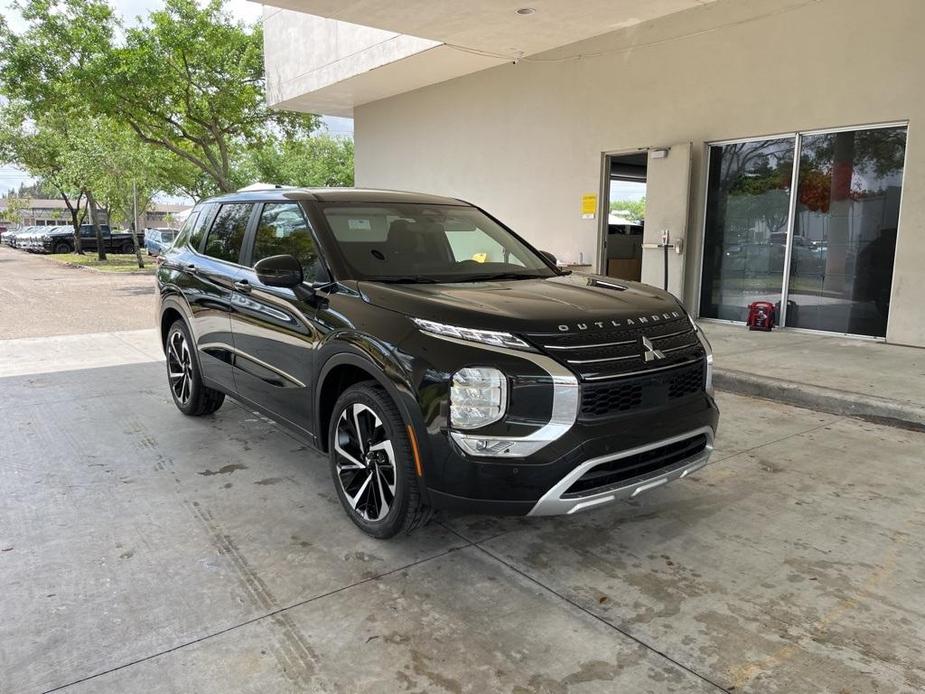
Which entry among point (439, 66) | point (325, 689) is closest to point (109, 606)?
point (325, 689)

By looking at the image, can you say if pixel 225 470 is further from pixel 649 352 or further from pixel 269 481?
pixel 649 352

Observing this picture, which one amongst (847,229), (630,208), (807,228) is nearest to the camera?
(847,229)

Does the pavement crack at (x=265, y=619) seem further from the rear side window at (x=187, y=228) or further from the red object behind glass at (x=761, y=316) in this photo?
the red object behind glass at (x=761, y=316)

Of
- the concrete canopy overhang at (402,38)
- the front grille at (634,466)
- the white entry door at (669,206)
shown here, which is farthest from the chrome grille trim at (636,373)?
the concrete canopy overhang at (402,38)

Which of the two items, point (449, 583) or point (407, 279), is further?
point (407, 279)

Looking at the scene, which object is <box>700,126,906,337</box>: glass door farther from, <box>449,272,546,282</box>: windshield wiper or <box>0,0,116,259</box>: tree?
<box>0,0,116,259</box>: tree

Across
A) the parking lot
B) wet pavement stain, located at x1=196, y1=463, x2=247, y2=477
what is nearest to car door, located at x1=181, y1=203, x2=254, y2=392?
wet pavement stain, located at x1=196, y1=463, x2=247, y2=477

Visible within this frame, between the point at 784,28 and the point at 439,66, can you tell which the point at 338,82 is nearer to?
the point at 439,66

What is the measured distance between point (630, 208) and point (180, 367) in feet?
28.7

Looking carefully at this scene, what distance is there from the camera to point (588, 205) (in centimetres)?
1186

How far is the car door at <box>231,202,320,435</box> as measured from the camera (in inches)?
150

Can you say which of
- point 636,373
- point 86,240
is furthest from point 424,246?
point 86,240

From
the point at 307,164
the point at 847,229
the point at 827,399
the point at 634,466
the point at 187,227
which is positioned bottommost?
the point at 827,399

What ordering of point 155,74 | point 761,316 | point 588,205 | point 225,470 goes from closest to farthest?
point 225,470, point 761,316, point 588,205, point 155,74
